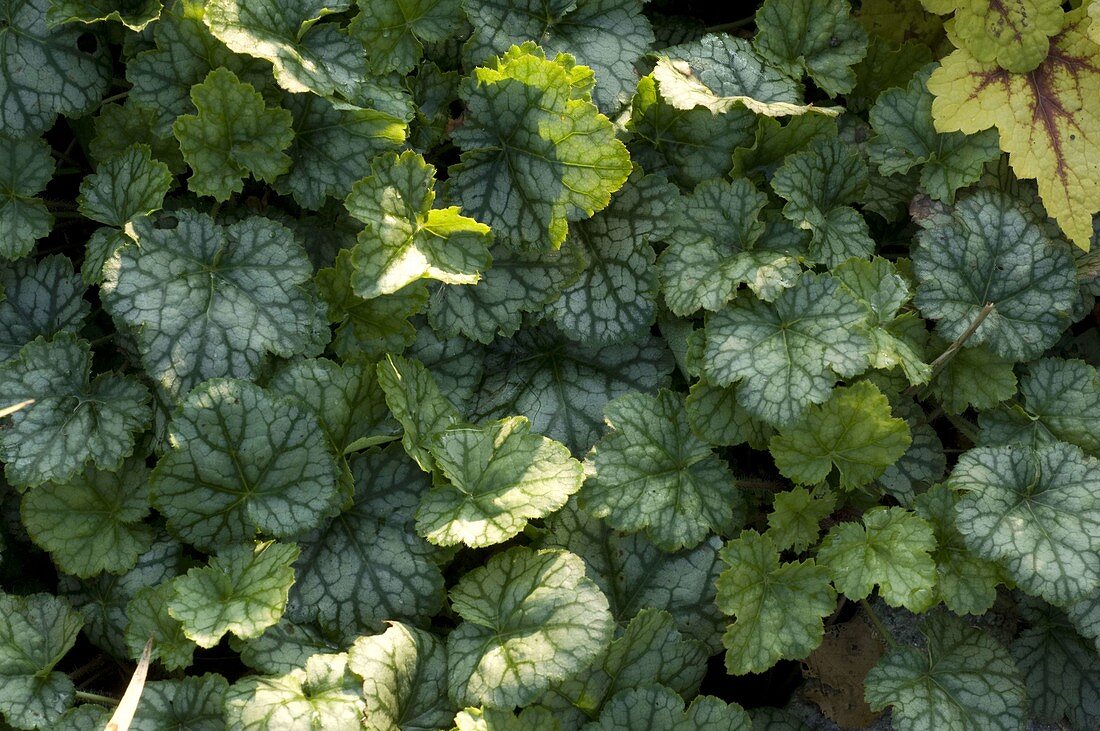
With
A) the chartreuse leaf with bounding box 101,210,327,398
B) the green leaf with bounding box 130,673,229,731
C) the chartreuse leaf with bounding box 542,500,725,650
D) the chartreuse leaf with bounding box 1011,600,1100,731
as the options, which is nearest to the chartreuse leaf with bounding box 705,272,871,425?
the chartreuse leaf with bounding box 542,500,725,650

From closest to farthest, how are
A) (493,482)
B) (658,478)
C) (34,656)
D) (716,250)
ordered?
(34,656) < (493,482) < (658,478) < (716,250)

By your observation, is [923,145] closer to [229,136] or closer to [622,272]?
[622,272]

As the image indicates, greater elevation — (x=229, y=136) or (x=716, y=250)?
(x=229, y=136)

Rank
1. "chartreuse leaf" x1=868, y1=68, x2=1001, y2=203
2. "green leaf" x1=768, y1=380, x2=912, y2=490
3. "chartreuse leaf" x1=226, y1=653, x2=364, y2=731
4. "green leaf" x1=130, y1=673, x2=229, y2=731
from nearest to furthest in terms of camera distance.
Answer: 1. "chartreuse leaf" x1=226, y1=653, x2=364, y2=731
2. "green leaf" x1=130, y1=673, x2=229, y2=731
3. "green leaf" x1=768, y1=380, x2=912, y2=490
4. "chartreuse leaf" x1=868, y1=68, x2=1001, y2=203

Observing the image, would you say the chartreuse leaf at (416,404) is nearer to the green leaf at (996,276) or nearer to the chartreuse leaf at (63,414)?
the chartreuse leaf at (63,414)

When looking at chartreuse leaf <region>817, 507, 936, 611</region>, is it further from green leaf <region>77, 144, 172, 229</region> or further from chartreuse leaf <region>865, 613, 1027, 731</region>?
green leaf <region>77, 144, 172, 229</region>

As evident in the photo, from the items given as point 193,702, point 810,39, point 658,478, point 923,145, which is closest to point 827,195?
point 923,145

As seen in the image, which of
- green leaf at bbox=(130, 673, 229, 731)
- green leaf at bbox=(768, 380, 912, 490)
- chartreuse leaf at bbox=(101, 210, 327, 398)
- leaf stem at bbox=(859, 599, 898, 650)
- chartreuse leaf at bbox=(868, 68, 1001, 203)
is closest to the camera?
green leaf at bbox=(130, 673, 229, 731)
